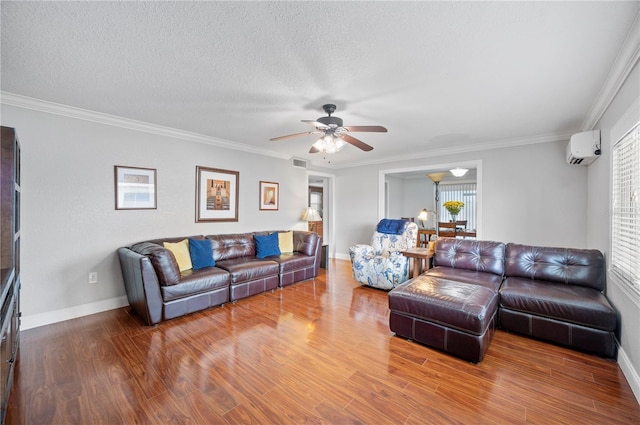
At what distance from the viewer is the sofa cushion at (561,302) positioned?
90.7 inches

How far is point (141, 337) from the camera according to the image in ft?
8.77

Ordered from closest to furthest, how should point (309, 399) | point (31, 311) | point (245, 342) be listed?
1. point (309, 399)
2. point (245, 342)
3. point (31, 311)

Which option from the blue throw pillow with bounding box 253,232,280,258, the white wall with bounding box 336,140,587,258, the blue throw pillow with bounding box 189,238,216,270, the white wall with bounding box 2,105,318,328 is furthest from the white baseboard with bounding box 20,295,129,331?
the white wall with bounding box 336,140,587,258

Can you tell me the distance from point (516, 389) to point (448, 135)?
3.42m

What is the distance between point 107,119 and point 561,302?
5342 millimetres

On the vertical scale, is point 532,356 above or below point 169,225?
below

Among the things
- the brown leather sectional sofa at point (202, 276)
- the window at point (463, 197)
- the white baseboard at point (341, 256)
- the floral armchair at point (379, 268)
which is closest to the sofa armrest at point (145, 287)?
the brown leather sectional sofa at point (202, 276)

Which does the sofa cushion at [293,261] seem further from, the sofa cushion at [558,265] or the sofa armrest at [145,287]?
the sofa cushion at [558,265]

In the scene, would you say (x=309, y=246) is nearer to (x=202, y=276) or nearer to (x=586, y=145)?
(x=202, y=276)

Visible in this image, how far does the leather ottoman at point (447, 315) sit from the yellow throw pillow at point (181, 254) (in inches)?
104

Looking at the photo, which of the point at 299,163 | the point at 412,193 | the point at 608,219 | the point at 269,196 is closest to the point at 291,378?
the point at 608,219

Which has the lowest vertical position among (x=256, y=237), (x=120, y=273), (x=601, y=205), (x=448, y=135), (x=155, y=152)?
(x=120, y=273)

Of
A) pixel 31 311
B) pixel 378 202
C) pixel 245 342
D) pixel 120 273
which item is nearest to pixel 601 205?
pixel 378 202

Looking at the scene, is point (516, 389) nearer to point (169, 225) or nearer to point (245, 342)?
point (245, 342)
